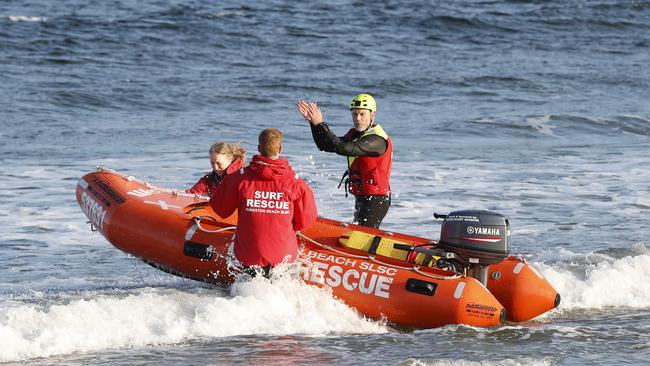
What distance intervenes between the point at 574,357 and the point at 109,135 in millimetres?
10381

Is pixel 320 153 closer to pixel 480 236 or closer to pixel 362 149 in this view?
pixel 362 149

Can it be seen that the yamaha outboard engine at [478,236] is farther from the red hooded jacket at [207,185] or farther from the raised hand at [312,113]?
the red hooded jacket at [207,185]

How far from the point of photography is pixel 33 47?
23344 mm

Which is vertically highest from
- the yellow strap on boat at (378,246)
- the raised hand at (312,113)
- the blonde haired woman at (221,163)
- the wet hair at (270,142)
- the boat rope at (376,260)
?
the raised hand at (312,113)

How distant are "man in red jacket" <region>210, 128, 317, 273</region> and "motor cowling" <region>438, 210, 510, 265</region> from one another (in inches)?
38.2

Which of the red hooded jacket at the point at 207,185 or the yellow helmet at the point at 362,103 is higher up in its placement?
the yellow helmet at the point at 362,103

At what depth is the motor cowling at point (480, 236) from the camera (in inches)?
279

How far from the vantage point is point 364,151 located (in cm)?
778

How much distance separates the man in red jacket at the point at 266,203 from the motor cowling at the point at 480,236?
972 millimetres

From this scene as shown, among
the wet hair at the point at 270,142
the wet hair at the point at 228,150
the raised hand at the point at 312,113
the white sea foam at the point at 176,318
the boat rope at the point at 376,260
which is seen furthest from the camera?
the wet hair at the point at 228,150

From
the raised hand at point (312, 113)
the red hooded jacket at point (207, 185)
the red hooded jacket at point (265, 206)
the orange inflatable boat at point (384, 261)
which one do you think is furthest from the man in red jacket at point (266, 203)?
the red hooded jacket at point (207, 185)

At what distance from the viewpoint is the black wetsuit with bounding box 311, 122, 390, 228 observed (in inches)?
297

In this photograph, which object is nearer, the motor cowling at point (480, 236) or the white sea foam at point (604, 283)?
the motor cowling at point (480, 236)

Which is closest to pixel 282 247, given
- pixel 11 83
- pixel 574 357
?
pixel 574 357
